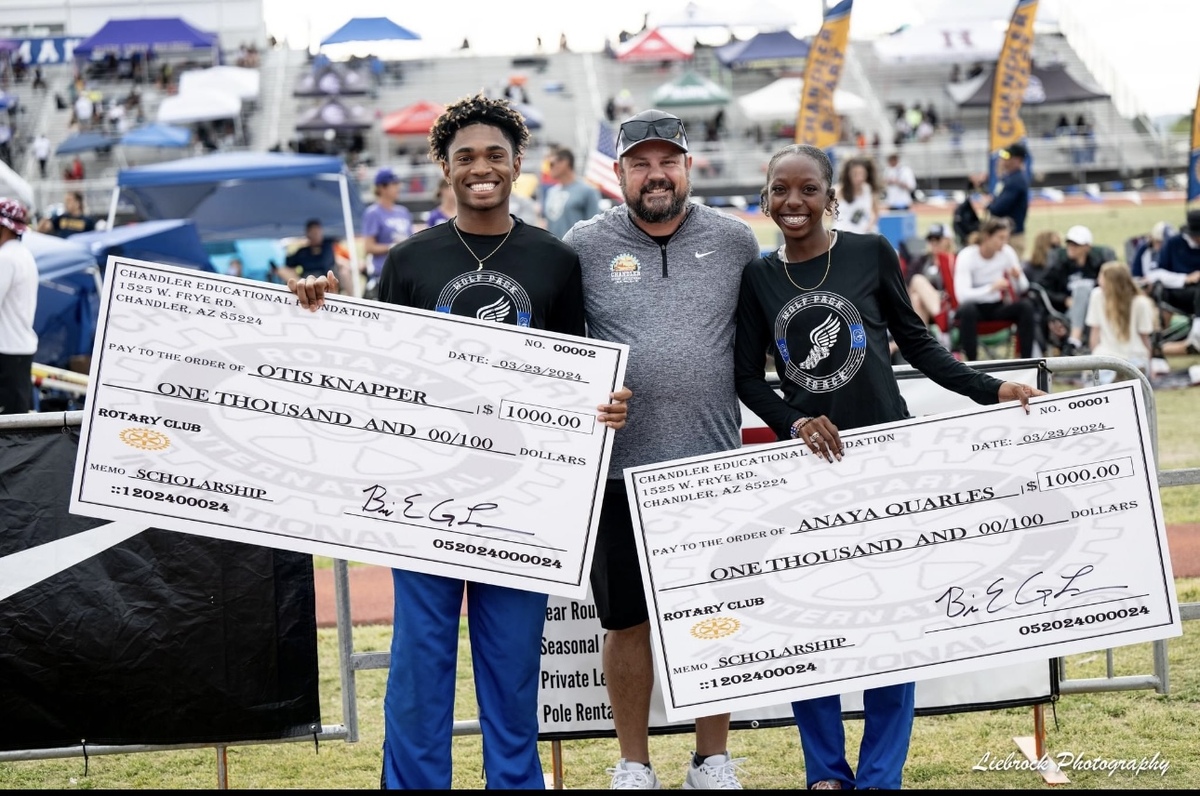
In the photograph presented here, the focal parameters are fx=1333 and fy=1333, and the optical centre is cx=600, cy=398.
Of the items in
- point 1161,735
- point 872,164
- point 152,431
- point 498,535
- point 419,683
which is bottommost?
point 1161,735

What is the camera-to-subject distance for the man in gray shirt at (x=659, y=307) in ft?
13.8

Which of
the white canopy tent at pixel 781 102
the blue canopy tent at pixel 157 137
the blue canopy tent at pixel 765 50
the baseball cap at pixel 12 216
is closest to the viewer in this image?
the baseball cap at pixel 12 216

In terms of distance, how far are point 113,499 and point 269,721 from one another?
1091 millimetres

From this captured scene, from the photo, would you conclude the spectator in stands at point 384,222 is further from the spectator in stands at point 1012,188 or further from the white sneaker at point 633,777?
the white sneaker at point 633,777

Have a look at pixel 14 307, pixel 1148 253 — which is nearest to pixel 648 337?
pixel 14 307

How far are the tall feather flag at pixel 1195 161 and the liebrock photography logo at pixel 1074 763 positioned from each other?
14096 millimetres

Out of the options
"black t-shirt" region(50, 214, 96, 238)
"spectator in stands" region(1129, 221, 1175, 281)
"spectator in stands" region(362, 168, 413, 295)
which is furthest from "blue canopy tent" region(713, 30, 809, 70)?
"spectator in stands" region(362, 168, 413, 295)

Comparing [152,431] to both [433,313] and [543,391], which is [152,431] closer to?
[433,313]

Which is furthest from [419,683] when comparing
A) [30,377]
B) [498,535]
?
[30,377]

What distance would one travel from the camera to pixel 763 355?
431 cm

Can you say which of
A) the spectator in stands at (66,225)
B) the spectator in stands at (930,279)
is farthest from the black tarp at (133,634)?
the spectator in stands at (66,225)

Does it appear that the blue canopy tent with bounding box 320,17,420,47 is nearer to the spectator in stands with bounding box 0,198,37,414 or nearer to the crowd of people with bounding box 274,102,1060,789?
the spectator in stands with bounding box 0,198,37,414

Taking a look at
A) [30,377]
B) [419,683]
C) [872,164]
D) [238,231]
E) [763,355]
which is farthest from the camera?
[238,231]

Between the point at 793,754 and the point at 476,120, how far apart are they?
2.73 m
